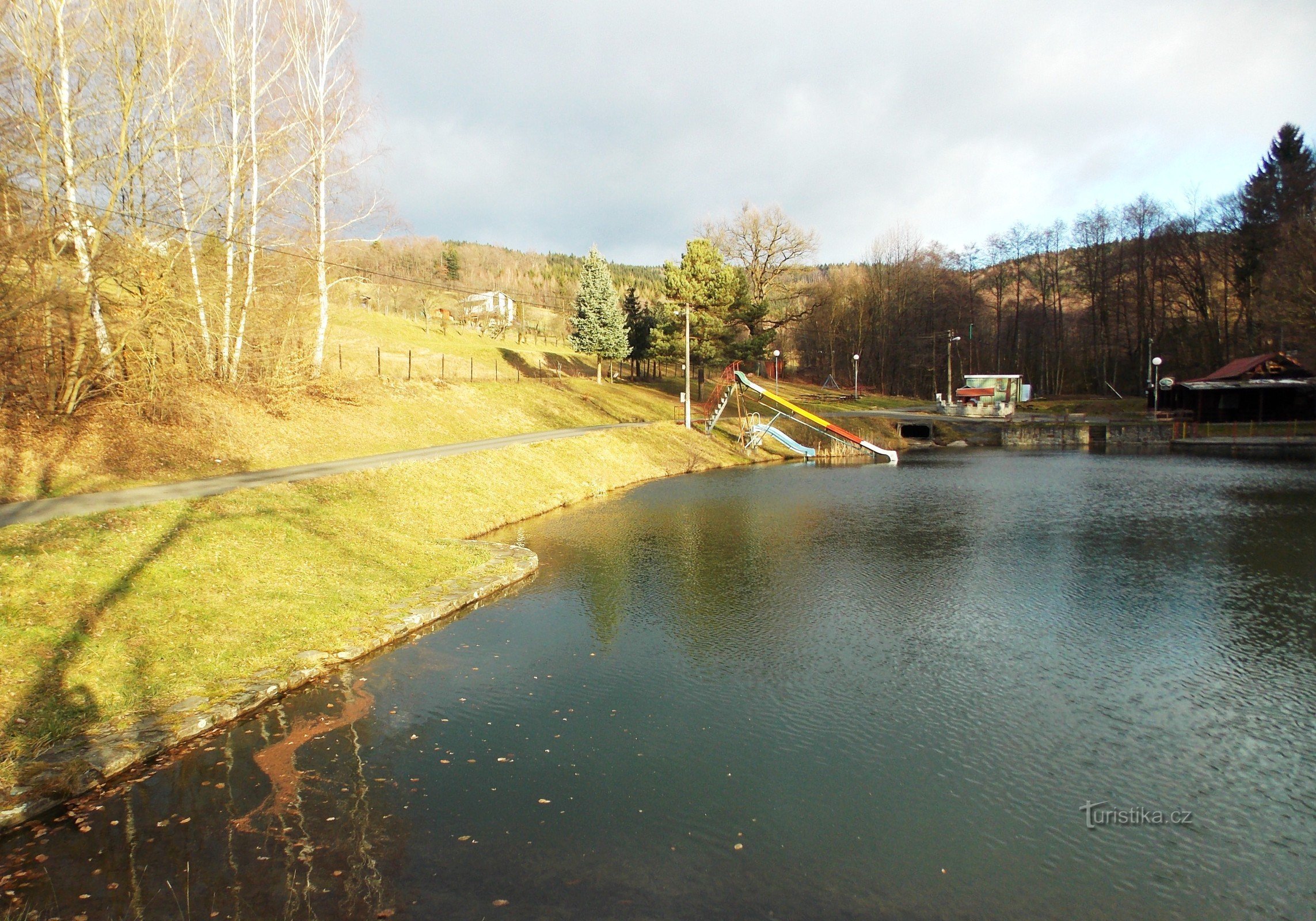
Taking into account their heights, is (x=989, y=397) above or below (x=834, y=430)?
above

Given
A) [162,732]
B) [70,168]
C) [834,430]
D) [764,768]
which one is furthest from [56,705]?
[834,430]

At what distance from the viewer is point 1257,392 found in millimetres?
50125

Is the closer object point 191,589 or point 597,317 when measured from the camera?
point 191,589

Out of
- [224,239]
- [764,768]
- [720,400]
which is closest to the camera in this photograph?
[764,768]

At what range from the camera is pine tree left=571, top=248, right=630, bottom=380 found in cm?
5469

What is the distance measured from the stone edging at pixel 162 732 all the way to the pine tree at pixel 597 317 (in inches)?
1687

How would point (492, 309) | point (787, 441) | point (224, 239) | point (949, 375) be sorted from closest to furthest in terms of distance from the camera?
point (224, 239) → point (787, 441) → point (949, 375) → point (492, 309)

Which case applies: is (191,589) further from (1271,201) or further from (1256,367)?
(1271,201)

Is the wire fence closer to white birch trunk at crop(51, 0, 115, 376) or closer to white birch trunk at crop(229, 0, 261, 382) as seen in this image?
white birch trunk at crop(229, 0, 261, 382)

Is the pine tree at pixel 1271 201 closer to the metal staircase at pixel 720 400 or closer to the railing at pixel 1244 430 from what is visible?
the railing at pixel 1244 430

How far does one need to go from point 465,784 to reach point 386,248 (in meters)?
81.5

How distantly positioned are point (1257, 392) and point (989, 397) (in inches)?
671

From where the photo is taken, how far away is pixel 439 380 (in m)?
38.5

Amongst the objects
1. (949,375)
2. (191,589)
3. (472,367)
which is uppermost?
(949,375)
